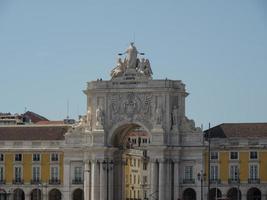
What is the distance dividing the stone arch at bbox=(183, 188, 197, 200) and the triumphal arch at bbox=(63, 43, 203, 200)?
0.24 metres

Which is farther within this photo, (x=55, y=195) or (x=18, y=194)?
(x=18, y=194)

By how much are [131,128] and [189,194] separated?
31.4 feet

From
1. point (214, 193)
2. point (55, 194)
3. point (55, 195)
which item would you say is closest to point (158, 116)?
point (214, 193)

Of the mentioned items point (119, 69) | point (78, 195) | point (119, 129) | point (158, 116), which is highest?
point (119, 69)

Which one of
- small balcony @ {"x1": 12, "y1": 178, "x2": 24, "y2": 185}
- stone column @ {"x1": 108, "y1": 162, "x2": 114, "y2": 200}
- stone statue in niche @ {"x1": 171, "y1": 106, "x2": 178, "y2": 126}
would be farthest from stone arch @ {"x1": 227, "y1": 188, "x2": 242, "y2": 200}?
small balcony @ {"x1": 12, "y1": 178, "x2": 24, "y2": 185}

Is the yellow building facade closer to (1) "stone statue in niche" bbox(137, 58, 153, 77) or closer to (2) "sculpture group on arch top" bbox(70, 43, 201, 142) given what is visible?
(2) "sculpture group on arch top" bbox(70, 43, 201, 142)

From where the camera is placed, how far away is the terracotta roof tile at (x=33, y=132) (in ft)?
443

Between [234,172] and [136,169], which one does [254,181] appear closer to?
[234,172]

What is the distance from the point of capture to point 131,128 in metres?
133

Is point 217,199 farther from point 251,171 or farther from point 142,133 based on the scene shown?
point 142,133

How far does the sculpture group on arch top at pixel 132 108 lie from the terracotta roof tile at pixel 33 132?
3370 mm

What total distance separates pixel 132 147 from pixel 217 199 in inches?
1545

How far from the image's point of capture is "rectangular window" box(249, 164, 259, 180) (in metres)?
126

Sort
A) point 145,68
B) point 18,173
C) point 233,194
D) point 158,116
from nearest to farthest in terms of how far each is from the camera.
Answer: point 158,116, point 233,194, point 145,68, point 18,173
